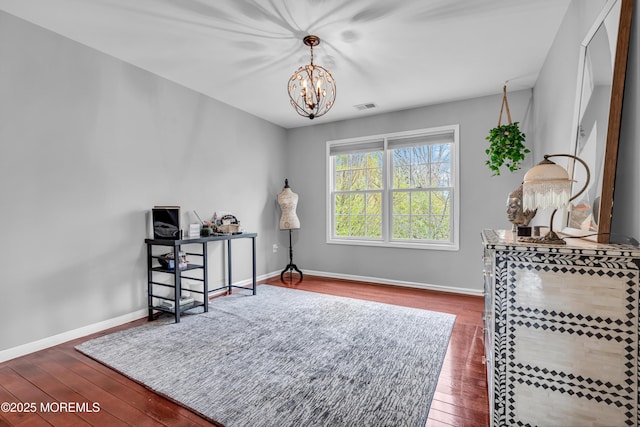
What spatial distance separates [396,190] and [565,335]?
3.37m

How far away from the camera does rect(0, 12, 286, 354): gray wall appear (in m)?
2.32

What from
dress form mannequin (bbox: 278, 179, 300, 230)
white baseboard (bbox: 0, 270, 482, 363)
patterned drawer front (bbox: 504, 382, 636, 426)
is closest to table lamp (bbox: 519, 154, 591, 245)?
patterned drawer front (bbox: 504, 382, 636, 426)

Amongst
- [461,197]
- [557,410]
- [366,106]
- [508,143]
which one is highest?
[366,106]

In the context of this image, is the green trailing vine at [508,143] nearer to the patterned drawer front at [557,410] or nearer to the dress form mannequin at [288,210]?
the patterned drawer front at [557,410]

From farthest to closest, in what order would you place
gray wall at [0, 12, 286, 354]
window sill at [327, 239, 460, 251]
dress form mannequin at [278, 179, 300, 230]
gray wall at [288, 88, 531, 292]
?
dress form mannequin at [278, 179, 300, 230]
window sill at [327, 239, 460, 251]
gray wall at [288, 88, 531, 292]
gray wall at [0, 12, 286, 354]

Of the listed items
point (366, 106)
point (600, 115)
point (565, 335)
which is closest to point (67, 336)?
point (565, 335)

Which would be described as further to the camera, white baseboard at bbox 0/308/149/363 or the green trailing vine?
the green trailing vine

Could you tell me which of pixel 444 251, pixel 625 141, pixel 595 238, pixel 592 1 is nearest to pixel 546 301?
pixel 595 238

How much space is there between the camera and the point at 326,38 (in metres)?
2.62

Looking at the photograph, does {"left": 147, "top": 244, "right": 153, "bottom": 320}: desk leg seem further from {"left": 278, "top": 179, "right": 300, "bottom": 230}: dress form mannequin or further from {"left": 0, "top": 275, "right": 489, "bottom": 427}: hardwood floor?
{"left": 278, "top": 179, "right": 300, "bottom": 230}: dress form mannequin

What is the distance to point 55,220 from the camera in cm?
254

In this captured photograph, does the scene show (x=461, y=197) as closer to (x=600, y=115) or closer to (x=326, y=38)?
(x=600, y=115)

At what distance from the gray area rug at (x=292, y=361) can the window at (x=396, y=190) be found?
145 cm

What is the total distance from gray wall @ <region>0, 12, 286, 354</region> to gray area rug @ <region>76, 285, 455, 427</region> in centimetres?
48
